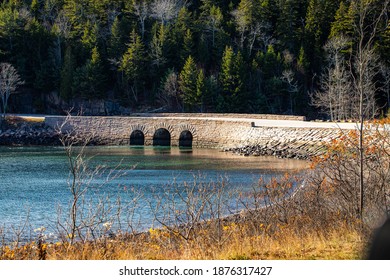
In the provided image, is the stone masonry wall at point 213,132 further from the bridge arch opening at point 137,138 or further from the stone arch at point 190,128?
the bridge arch opening at point 137,138

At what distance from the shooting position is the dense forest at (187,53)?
6141 cm

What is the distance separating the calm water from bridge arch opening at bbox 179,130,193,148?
13.1 ft

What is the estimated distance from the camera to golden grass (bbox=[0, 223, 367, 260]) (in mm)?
9062

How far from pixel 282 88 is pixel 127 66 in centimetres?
1499

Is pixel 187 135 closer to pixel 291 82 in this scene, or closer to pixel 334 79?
pixel 334 79

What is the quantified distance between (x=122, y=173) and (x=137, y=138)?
2488cm

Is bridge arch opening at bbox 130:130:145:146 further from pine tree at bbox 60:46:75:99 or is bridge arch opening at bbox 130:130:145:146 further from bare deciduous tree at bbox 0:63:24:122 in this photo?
bare deciduous tree at bbox 0:63:24:122

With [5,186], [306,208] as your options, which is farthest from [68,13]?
[306,208]

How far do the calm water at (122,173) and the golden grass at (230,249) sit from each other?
5.64 meters

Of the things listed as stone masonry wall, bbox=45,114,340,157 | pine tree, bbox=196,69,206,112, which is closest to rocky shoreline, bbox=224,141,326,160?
stone masonry wall, bbox=45,114,340,157

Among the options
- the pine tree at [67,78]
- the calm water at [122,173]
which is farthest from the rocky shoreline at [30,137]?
the pine tree at [67,78]

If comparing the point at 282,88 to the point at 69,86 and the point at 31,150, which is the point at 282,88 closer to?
the point at 69,86

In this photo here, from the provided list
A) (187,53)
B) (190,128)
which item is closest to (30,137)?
(190,128)

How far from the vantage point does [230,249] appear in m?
9.55
